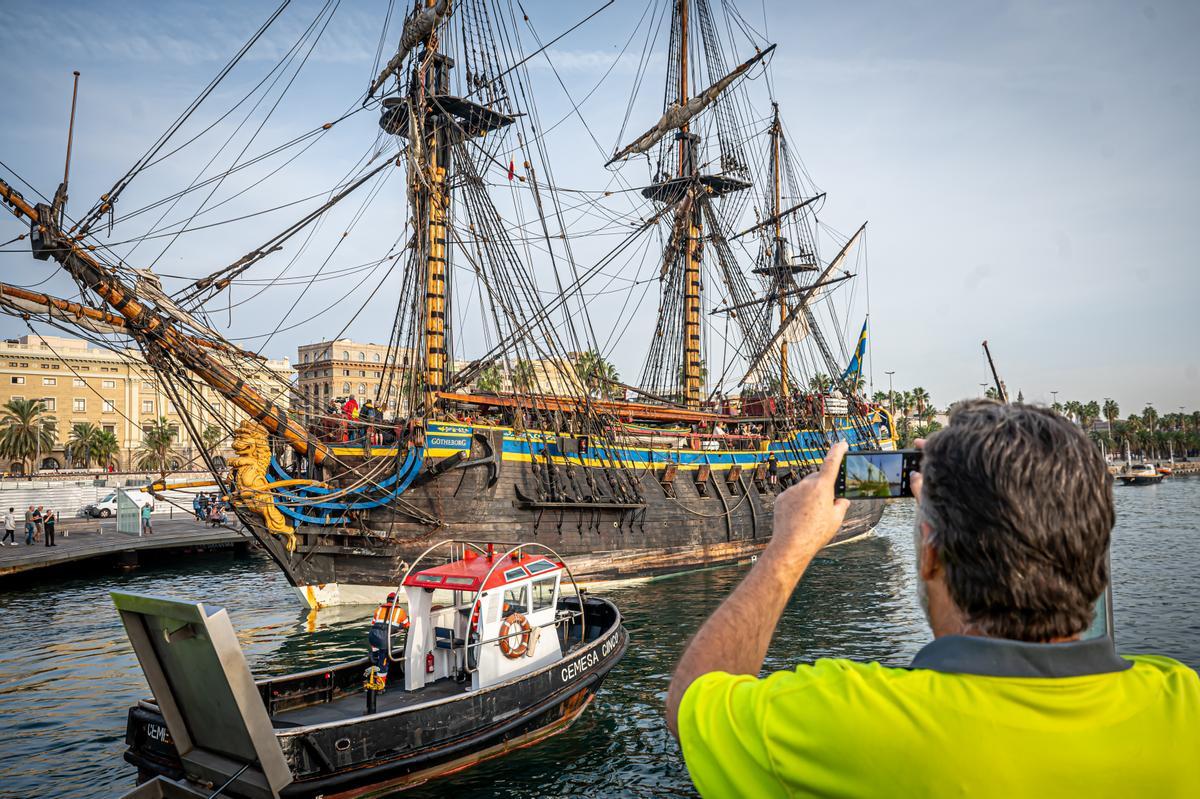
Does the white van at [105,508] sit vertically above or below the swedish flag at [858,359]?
below

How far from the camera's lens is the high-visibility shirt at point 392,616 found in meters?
12.6

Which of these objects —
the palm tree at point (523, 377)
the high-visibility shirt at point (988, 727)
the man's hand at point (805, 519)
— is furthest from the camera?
the palm tree at point (523, 377)

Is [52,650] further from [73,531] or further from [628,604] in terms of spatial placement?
[73,531]

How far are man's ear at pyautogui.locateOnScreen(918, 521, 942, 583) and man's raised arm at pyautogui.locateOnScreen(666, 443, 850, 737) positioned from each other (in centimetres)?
25

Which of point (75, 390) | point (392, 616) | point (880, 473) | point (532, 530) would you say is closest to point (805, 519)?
point (880, 473)

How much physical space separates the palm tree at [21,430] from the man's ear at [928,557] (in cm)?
9135

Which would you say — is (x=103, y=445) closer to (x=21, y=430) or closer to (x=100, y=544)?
(x=21, y=430)

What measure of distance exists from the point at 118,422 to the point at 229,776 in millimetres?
99587

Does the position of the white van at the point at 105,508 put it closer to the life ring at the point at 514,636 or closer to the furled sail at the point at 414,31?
the furled sail at the point at 414,31

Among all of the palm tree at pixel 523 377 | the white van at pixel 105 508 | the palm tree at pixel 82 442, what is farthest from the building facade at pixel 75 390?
the palm tree at pixel 523 377

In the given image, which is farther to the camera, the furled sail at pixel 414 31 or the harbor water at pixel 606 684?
the furled sail at pixel 414 31

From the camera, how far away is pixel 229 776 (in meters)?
9.23

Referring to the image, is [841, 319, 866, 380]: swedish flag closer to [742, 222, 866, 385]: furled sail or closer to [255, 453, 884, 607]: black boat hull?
[742, 222, 866, 385]: furled sail

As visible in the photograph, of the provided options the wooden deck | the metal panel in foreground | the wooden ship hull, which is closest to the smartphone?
the metal panel in foreground
